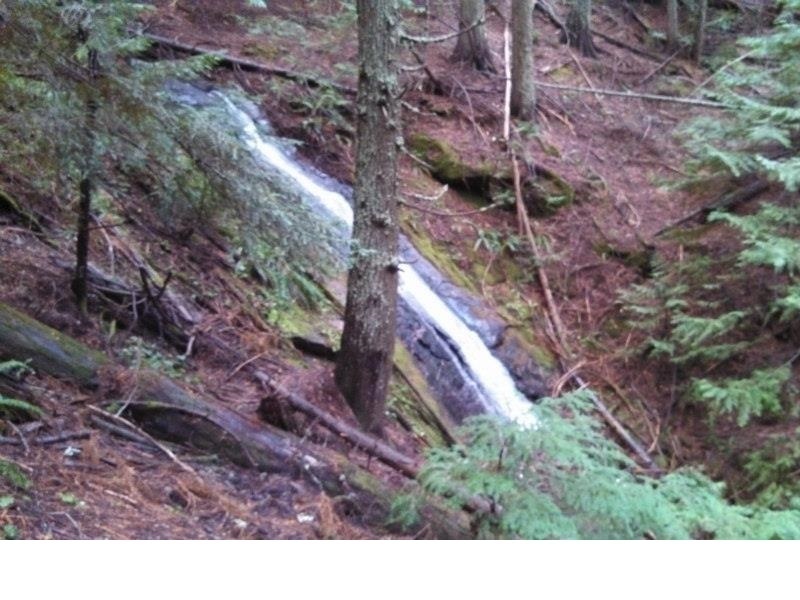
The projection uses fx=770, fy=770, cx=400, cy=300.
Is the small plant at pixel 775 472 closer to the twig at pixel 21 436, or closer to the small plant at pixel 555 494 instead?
the small plant at pixel 555 494

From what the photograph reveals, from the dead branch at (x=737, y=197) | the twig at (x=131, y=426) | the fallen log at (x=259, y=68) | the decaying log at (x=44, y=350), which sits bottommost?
the twig at (x=131, y=426)

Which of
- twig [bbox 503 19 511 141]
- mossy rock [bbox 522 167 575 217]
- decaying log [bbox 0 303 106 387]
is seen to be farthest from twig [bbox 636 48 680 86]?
decaying log [bbox 0 303 106 387]

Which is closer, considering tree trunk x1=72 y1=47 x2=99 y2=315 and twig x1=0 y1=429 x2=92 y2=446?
twig x1=0 y1=429 x2=92 y2=446

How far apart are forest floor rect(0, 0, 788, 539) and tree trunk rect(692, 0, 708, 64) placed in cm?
27

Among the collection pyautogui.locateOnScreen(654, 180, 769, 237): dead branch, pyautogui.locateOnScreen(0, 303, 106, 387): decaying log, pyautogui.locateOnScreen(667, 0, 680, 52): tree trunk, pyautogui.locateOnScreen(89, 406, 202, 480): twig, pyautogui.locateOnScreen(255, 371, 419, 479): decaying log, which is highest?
pyautogui.locateOnScreen(667, 0, 680, 52): tree trunk

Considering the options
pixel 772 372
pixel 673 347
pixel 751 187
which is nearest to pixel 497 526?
pixel 772 372

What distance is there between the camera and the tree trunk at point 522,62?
24.0 ft

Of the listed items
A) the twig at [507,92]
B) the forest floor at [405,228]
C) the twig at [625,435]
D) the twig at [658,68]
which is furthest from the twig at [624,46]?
the twig at [625,435]

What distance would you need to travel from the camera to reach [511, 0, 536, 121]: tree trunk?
24.0 feet

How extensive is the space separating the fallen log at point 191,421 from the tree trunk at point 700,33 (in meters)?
8.97

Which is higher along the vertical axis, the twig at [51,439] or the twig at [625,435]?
the twig at [51,439]

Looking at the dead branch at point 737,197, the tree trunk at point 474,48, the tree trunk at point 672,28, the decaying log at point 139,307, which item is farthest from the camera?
the tree trunk at point 672,28

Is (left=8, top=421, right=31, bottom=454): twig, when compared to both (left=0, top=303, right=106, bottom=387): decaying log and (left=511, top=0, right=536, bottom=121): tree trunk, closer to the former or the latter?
(left=0, top=303, right=106, bottom=387): decaying log

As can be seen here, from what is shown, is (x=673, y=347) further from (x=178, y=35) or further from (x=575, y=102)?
(x=178, y=35)
